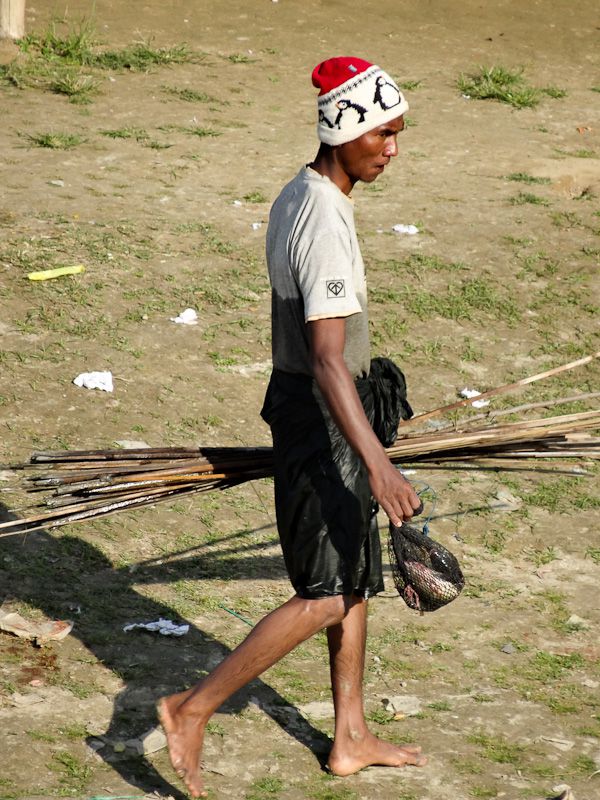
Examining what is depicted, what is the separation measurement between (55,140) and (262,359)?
2.79 m

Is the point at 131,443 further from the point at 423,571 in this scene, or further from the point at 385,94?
the point at 385,94

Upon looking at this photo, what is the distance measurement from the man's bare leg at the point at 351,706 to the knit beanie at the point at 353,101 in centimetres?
124

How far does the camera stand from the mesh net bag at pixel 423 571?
3027 mm

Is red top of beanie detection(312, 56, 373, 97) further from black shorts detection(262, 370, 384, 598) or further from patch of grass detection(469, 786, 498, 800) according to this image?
patch of grass detection(469, 786, 498, 800)

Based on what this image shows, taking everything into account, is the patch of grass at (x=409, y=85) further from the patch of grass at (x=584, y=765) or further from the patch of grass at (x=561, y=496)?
the patch of grass at (x=584, y=765)

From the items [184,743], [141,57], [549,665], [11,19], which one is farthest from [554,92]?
[184,743]

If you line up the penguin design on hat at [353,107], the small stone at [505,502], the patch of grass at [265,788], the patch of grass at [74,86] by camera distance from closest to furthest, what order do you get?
the penguin design on hat at [353,107] < the patch of grass at [265,788] < the small stone at [505,502] < the patch of grass at [74,86]

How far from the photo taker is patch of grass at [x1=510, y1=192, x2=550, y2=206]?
738cm

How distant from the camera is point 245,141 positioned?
8.02m

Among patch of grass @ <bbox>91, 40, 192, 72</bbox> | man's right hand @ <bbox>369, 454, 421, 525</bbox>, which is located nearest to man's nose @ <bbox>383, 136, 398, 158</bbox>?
man's right hand @ <bbox>369, 454, 421, 525</bbox>

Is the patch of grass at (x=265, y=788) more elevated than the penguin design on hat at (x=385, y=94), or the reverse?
the penguin design on hat at (x=385, y=94)

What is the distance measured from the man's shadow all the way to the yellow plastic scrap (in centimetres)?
193

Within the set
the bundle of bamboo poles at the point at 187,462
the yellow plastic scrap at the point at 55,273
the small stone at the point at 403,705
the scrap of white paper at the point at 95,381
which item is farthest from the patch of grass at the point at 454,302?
the small stone at the point at 403,705

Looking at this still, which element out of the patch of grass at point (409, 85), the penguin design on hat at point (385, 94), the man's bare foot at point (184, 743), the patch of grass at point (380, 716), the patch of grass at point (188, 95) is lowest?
the patch of grass at point (380, 716)
